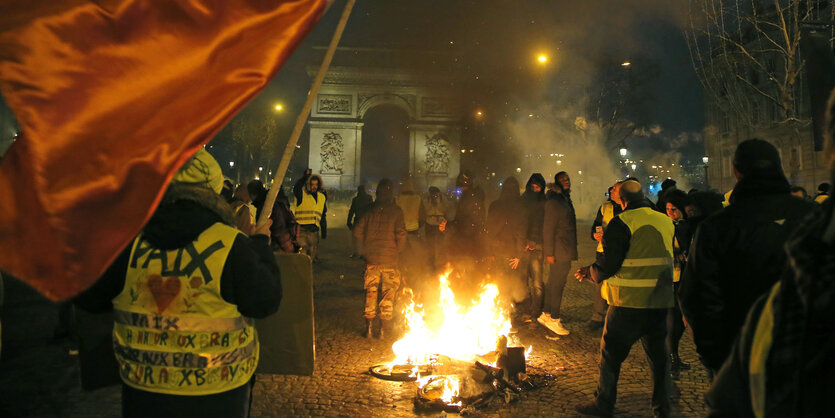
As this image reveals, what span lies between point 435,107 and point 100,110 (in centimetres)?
3135

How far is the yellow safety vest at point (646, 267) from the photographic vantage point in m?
A: 4.02

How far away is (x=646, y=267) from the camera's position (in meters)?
4.05

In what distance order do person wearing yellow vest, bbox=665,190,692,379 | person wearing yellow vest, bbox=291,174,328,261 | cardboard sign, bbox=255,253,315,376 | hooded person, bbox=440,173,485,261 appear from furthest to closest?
person wearing yellow vest, bbox=291,174,328,261 → hooded person, bbox=440,173,485,261 → person wearing yellow vest, bbox=665,190,692,379 → cardboard sign, bbox=255,253,315,376

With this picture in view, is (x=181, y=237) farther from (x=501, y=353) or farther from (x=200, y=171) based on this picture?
(x=501, y=353)

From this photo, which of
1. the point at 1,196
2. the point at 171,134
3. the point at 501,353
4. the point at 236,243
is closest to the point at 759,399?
the point at 236,243

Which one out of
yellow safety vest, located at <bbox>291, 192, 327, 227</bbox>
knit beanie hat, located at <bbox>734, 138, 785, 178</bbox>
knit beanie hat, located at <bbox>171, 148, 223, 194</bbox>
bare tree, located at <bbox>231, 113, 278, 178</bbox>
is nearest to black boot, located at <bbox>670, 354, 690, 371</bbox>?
knit beanie hat, located at <bbox>734, 138, 785, 178</bbox>

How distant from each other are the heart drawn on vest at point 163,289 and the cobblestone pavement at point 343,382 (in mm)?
2439

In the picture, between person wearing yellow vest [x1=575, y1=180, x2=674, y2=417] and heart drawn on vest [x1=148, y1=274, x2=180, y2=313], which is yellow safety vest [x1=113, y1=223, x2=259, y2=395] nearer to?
heart drawn on vest [x1=148, y1=274, x2=180, y2=313]

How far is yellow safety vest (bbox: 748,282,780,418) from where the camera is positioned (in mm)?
1241

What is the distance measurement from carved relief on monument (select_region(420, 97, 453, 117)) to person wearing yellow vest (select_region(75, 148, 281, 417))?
3115 cm

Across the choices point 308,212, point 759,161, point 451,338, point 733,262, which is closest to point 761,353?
point 733,262

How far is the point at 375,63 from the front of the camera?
33.5m

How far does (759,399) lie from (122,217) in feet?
7.04

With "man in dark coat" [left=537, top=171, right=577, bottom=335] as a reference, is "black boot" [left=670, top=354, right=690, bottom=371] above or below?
below
